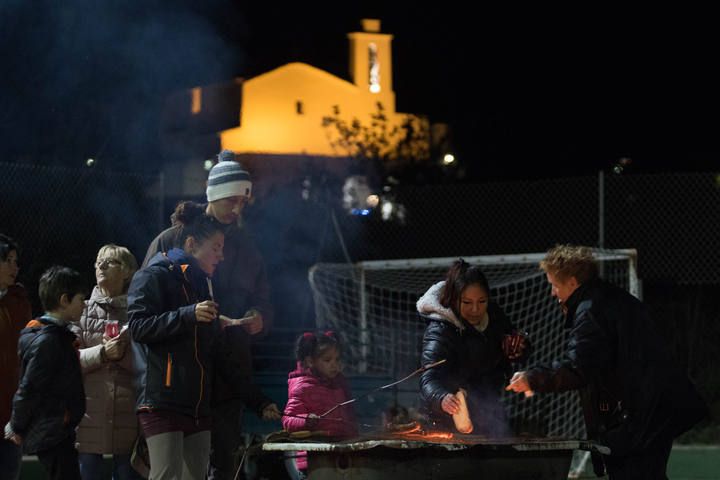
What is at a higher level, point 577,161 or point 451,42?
point 451,42

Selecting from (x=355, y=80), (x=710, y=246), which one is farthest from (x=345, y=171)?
(x=355, y=80)

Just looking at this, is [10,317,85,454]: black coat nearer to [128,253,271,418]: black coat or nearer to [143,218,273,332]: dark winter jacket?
[128,253,271,418]: black coat

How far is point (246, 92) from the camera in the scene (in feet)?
152

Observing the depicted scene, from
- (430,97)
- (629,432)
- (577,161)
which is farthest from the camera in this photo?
(430,97)

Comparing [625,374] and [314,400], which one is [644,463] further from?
[314,400]

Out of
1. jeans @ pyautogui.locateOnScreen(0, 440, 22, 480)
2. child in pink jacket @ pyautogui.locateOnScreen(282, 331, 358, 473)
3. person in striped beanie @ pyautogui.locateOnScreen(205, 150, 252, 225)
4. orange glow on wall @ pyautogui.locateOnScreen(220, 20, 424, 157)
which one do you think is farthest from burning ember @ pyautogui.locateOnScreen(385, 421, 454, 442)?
orange glow on wall @ pyautogui.locateOnScreen(220, 20, 424, 157)

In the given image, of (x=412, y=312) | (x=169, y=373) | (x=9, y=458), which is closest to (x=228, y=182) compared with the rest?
(x=169, y=373)

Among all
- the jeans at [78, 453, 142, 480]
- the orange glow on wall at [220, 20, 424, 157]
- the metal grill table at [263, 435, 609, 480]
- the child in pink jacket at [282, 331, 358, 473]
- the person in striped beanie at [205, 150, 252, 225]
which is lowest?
the jeans at [78, 453, 142, 480]

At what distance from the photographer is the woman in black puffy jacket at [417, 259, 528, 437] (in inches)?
260

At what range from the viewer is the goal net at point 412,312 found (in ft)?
43.7

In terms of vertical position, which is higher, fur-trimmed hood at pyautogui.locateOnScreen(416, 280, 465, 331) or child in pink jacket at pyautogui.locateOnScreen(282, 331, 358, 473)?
fur-trimmed hood at pyautogui.locateOnScreen(416, 280, 465, 331)

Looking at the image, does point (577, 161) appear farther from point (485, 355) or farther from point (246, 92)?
point (246, 92)

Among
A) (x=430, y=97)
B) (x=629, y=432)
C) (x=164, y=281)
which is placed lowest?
(x=629, y=432)

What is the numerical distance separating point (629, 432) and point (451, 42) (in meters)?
25.7
